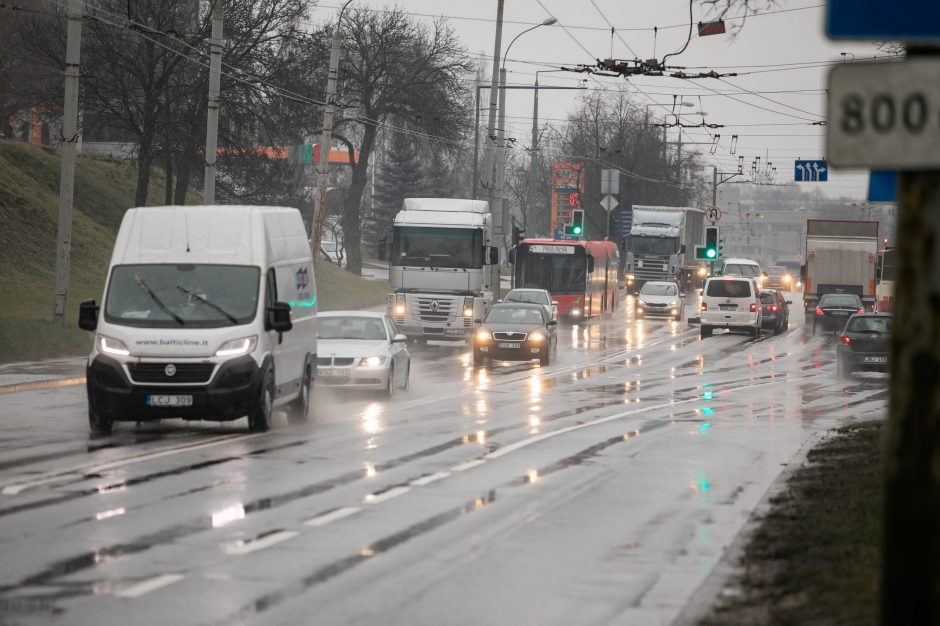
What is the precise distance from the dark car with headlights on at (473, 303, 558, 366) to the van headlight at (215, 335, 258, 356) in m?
19.2

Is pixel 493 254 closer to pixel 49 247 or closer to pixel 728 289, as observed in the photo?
pixel 728 289

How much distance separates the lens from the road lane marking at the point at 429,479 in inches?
575

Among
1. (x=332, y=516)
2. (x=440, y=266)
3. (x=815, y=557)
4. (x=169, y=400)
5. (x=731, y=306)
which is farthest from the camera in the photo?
(x=731, y=306)

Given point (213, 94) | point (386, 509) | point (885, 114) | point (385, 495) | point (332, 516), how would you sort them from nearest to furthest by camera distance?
point (885, 114) → point (332, 516) → point (386, 509) → point (385, 495) → point (213, 94)

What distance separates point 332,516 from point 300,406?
9.47 meters

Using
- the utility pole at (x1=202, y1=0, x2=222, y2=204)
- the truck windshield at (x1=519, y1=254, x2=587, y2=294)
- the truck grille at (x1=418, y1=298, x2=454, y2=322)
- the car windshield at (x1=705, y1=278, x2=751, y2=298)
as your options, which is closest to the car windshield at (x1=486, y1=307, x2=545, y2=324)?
the truck grille at (x1=418, y1=298, x2=454, y2=322)

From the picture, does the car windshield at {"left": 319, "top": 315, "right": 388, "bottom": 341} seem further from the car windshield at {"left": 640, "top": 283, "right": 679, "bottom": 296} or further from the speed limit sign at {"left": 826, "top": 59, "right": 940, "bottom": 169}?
the car windshield at {"left": 640, "top": 283, "right": 679, "bottom": 296}

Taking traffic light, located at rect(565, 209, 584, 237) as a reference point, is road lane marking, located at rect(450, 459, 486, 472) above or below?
below

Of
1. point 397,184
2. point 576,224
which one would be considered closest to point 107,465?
point 576,224

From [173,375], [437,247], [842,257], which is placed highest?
[842,257]

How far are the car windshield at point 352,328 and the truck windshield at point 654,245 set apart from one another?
50.9 m

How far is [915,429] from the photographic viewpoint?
223 inches

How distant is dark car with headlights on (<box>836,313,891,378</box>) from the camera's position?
3588 cm

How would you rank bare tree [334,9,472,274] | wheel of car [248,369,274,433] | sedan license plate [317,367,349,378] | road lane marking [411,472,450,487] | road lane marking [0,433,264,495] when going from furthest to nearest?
1. bare tree [334,9,472,274]
2. sedan license plate [317,367,349,378]
3. wheel of car [248,369,274,433]
4. road lane marking [411,472,450,487]
5. road lane marking [0,433,264,495]
